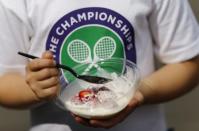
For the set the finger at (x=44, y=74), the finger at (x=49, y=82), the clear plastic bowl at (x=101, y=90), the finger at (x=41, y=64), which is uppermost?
the finger at (x=41, y=64)

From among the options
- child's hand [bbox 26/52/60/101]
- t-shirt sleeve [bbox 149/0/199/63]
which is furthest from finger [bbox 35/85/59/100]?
t-shirt sleeve [bbox 149/0/199/63]

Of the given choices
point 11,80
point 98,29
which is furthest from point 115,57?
point 11,80

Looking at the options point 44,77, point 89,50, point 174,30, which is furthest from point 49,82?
point 174,30

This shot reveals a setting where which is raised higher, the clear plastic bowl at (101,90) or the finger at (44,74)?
the finger at (44,74)

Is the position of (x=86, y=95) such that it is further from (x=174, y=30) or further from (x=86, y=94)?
(x=174, y=30)

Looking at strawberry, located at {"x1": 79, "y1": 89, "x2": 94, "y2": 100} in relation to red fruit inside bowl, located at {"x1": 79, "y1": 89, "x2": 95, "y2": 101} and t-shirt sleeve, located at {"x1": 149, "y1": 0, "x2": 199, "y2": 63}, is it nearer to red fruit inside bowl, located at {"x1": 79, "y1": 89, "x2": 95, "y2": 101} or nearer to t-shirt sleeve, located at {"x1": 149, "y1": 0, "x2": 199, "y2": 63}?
red fruit inside bowl, located at {"x1": 79, "y1": 89, "x2": 95, "y2": 101}

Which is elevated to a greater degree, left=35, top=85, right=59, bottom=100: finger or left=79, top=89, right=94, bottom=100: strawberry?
left=35, top=85, right=59, bottom=100: finger

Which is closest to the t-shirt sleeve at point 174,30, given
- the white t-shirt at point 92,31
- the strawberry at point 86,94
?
the white t-shirt at point 92,31

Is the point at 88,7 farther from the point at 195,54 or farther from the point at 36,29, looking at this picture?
the point at 195,54

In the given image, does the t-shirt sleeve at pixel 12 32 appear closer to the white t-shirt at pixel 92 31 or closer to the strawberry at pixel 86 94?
the white t-shirt at pixel 92 31
